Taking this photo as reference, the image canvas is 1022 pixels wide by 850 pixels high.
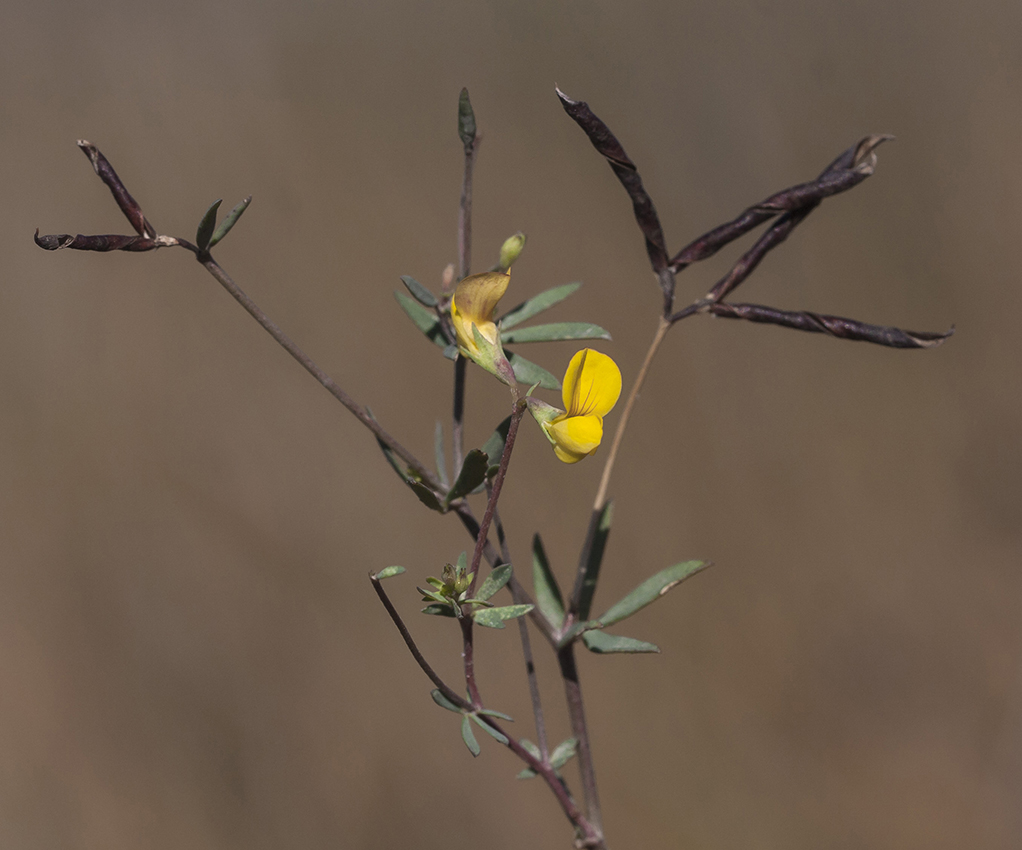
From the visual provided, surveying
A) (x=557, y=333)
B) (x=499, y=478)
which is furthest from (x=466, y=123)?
(x=499, y=478)

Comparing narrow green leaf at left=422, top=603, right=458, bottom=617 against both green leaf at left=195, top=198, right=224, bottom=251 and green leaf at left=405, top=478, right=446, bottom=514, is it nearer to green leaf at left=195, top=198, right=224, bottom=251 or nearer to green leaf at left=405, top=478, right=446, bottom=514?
green leaf at left=405, top=478, right=446, bottom=514

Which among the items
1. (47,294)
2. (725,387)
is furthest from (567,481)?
(47,294)

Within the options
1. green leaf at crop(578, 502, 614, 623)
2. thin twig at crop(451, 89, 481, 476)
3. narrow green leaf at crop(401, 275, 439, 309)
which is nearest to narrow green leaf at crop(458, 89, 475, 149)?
thin twig at crop(451, 89, 481, 476)

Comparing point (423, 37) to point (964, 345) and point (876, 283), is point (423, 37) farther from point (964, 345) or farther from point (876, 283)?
point (964, 345)

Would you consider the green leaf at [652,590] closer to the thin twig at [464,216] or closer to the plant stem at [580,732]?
the plant stem at [580,732]

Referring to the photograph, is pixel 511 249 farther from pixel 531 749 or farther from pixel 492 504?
pixel 531 749

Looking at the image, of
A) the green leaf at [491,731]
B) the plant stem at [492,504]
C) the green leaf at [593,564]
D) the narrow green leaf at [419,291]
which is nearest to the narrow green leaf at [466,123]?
the narrow green leaf at [419,291]
